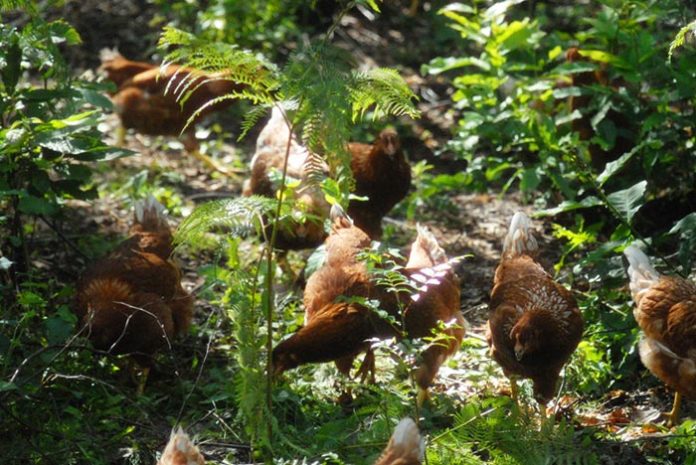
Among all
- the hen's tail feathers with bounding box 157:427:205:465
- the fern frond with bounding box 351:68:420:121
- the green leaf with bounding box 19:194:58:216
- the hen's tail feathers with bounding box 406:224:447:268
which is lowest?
the hen's tail feathers with bounding box 406:224:447:268

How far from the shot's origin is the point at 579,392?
5867 millimetres

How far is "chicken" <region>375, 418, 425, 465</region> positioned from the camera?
384cm

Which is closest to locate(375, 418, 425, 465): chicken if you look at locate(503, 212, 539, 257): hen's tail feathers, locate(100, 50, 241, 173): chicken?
locate(503, 212, 539, 257): hen's tail feathers

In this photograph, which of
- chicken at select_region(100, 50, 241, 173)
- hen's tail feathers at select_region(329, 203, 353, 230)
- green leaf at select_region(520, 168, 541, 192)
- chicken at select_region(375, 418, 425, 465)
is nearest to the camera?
chicken at select_region(375, 418, 425, 465)

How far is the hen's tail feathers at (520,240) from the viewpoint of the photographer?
6023 millimetres

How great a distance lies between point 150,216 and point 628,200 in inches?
122

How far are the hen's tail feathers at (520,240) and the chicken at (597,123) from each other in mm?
1472

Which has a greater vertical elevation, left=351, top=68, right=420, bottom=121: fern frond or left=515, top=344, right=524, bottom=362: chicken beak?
left=351, top=68, right=420, bottom=121: fern frond

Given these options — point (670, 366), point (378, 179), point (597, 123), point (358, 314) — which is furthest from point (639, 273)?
point (378, 179)

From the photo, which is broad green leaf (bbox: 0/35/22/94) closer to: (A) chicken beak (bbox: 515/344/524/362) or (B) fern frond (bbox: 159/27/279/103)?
(B) fern frond (bbox: 159/27/279/103)

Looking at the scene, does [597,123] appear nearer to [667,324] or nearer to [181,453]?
[667,324]

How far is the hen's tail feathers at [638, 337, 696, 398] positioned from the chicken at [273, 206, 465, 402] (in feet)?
3.42

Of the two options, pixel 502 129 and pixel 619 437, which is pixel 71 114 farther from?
pixel 619 437

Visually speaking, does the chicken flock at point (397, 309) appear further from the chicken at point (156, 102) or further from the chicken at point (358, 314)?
the chicken at point (156, 102)
